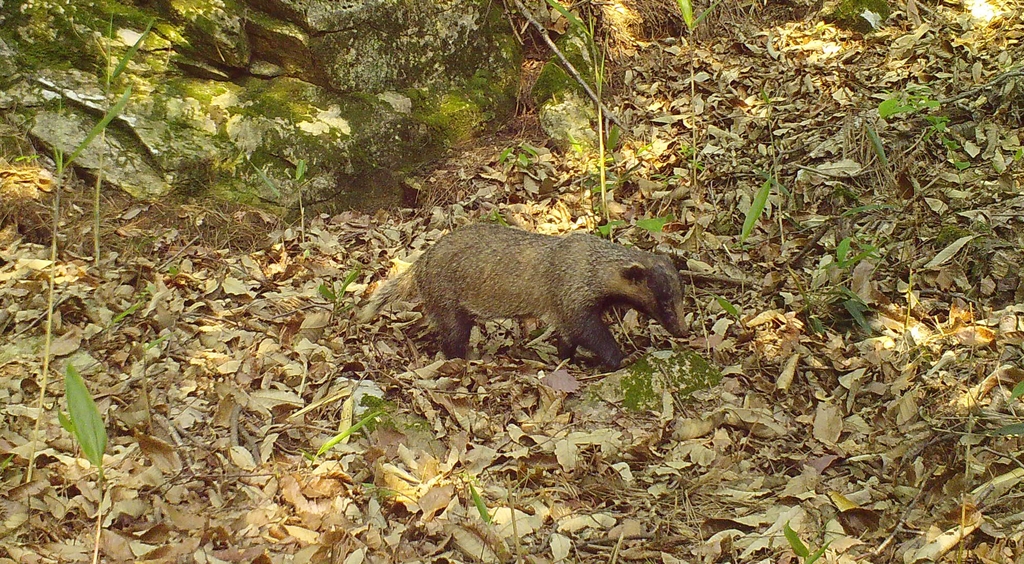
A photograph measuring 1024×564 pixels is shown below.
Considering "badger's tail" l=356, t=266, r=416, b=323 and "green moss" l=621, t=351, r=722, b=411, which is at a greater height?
"green moss" l=621, t=351, r=722, b=411

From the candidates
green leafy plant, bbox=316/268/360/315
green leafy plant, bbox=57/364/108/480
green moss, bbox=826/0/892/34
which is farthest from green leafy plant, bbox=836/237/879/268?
green leafy plant, bbox=57/364/108/480

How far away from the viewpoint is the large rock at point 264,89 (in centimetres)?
738

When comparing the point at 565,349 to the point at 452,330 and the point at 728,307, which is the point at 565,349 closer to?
the point at 452,330

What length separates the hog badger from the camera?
6090 millimetres

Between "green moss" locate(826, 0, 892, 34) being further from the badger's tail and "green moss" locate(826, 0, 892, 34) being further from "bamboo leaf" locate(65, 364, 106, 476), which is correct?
"bamboo leaf" locate(65, 364, 106, 476)

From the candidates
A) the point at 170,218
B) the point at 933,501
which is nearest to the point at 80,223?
the point at 170,218

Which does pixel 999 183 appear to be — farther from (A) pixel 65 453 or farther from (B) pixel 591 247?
(A) pixel 65 453

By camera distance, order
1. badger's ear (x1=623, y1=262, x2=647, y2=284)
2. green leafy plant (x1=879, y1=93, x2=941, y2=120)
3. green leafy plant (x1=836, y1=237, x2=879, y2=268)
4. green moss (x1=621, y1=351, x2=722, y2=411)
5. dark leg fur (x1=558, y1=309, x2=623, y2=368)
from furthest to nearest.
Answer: green leafy plant (x1=879, y1=93, x2=941, y2=120), dark leg fur (x1=558, y1=309, x2=623, y2=368), badger's ear (x1=623, y1=262, x2=647, y2=284), green leafy plant (x1=836, y1=237, x2=879, y2=268), green moss (x1=621, y1=351, x2=722, y2=411)

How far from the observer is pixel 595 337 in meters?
6.10

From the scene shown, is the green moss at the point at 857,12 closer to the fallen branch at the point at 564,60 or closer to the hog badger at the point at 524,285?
the fallen branch at the point at 564,60

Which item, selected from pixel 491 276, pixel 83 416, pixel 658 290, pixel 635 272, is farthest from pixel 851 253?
pixel 83 416

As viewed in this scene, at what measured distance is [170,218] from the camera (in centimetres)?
722

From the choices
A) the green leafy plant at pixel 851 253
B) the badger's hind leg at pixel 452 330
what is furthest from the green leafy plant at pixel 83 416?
the green leafy plant at pixel 851 253

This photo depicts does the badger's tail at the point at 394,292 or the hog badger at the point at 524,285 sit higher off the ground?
the hog badger at the point at 524,285
